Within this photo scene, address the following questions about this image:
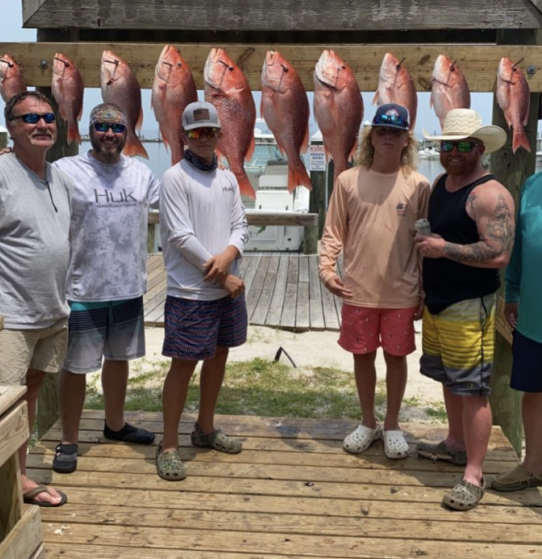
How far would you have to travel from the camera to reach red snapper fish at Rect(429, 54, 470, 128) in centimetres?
320

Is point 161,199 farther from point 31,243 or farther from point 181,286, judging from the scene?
point 31,243

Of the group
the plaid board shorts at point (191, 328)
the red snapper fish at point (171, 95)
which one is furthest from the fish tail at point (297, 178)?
the plaid board shorts at point (191, 328)

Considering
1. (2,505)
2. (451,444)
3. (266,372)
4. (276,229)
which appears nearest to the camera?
(2,505)

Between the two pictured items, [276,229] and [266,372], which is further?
[276,229]

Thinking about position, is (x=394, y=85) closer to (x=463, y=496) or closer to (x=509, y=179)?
(x=509, y=179)

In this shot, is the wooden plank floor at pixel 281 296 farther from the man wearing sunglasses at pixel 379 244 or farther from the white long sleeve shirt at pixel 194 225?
the white long sleeve shirt at pixel 194 225

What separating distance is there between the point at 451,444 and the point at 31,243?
225 cm

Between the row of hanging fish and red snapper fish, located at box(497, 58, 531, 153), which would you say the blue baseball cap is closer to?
the row of hanging fish

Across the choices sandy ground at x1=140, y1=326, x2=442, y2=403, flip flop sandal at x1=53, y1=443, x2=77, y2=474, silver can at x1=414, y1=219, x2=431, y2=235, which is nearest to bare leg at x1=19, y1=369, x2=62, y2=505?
flip flop sandal at x1=53, y1=443, x2=77, y2=474

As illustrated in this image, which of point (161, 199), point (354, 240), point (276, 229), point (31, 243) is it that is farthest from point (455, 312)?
point (276, 229)

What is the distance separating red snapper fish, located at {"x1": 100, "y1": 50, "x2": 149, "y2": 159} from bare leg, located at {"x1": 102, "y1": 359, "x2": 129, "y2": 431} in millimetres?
1091

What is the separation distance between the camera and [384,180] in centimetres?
321

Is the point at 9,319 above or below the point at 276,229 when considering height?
above

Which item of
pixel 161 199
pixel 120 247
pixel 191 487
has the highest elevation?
pixel 161 199
